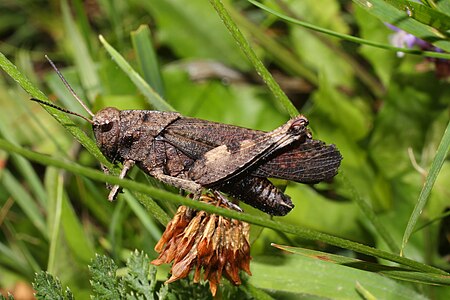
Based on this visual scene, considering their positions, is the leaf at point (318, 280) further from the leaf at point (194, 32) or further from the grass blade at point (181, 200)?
the leaf at point (194, 32)

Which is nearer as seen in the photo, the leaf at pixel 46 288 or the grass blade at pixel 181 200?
the grass blade at pixel 181 200

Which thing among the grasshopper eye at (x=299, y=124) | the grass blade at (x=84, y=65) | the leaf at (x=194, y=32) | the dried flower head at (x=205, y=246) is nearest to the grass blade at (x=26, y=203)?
the grass blade at (x=84, y=65)

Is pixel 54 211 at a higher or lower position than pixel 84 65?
lower

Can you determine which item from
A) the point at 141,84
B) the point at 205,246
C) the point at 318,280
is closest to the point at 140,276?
the point at 205,246

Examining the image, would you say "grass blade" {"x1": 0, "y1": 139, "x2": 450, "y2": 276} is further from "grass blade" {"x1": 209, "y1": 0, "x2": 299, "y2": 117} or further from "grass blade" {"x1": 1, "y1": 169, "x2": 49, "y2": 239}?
"grass blade" {"x1": 1, "y1": 169, "x2": 49, "y2": 239}

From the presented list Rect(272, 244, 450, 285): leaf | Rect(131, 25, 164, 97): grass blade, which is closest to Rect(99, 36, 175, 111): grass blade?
Rect(131, 25, 164, 97): grass blade

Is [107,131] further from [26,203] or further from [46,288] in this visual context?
[26,203]

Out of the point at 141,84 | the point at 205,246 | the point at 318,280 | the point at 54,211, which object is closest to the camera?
the point at 205,246
